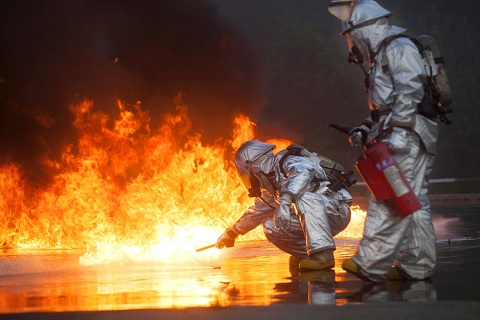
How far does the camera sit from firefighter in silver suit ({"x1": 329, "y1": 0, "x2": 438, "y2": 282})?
299 inches

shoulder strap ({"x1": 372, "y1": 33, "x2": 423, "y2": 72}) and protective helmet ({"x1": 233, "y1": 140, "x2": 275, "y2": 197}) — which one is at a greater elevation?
shoulder strap ({"x1": 372, "y1": 33, "x2": 423, "y2": 72})

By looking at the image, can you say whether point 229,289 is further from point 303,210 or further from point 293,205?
point 293,205

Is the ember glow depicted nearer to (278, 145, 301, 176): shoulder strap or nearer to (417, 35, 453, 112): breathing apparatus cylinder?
(278, 145, 301, 176): shoulder strap

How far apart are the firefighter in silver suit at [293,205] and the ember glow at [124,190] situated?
2730 millimetres

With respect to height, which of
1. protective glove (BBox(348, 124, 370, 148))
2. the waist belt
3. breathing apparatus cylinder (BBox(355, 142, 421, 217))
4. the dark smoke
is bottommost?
breathing apparatus cylinder (BBox(355, 142, 421, 217))

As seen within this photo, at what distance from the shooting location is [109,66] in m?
17.5

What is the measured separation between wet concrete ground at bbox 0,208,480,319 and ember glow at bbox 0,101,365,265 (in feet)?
7.65

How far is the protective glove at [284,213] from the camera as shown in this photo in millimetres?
8758

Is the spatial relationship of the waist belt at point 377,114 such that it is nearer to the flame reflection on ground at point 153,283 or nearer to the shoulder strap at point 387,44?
the shoulder strap at point 387,44

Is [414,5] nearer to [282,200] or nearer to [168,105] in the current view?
[168,105]

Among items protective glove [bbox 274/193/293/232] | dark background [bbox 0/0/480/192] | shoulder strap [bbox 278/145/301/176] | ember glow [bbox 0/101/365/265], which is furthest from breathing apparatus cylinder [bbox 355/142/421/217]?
dark background [bbox 0/0/480/192]

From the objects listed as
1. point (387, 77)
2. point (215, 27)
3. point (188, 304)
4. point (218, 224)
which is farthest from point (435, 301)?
point (215, 27)

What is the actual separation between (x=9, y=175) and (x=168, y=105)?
2.82m

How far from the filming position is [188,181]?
1480cm
